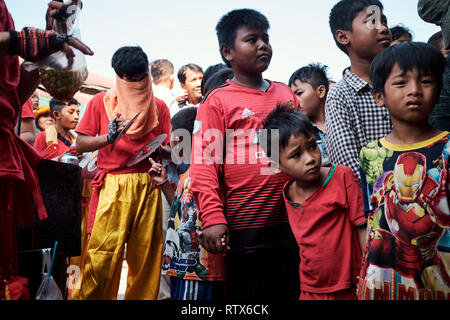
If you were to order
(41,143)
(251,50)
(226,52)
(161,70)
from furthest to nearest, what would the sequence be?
(161,70), (41,143), (226,52), (251,50)

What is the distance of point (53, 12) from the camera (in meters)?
1.97

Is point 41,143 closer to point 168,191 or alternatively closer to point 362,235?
point 168,191

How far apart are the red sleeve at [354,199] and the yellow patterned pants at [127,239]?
74.9 inches

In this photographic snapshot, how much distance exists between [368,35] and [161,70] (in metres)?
3.51

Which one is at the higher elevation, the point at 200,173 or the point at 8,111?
the point at 8,111

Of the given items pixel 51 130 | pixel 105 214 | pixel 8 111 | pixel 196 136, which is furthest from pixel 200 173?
pixel 51 130

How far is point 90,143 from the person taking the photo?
137 inches

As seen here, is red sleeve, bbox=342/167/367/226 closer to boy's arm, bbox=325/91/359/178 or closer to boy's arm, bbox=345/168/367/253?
boy's arm, bbox=345/168/367/253

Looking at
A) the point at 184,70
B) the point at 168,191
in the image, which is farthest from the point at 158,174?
the point at 184,70

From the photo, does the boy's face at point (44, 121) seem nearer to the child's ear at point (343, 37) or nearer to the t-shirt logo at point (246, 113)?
the t-shirt logo at point (246, 113)

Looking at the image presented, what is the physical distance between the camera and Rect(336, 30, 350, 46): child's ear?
2496 mm
